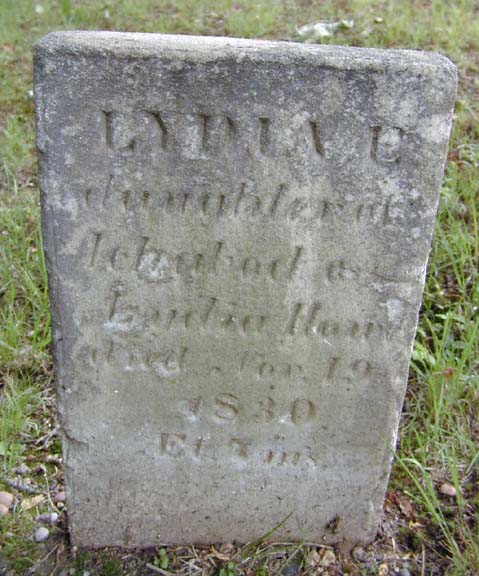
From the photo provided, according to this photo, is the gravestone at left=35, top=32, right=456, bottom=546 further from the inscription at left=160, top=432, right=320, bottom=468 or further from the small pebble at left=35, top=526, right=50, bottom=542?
the small pebble at left=35, top=526, right=50, bottom=542

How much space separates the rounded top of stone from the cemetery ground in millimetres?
1095

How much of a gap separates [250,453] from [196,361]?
35 cm

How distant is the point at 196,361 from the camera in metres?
1.88

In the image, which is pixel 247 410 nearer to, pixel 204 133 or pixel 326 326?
pixel 326 326

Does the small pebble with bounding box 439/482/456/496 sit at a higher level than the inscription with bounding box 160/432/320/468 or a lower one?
lower

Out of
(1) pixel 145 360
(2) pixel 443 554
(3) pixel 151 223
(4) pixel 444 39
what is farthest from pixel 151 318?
(4) pixel 444 39

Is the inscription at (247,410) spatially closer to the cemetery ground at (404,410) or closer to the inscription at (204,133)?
the cemetery ground at (404,410)

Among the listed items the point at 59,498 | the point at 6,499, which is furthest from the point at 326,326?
the point at 6,499

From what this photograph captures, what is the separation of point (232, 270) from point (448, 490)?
3.78 feet

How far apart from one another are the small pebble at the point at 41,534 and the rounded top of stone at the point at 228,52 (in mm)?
1446

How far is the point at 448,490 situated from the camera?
2.34m

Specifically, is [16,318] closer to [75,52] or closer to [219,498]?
[219,498]

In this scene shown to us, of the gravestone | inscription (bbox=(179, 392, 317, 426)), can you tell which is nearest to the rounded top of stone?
the gravestone

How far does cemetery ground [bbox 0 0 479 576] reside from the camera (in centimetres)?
214
